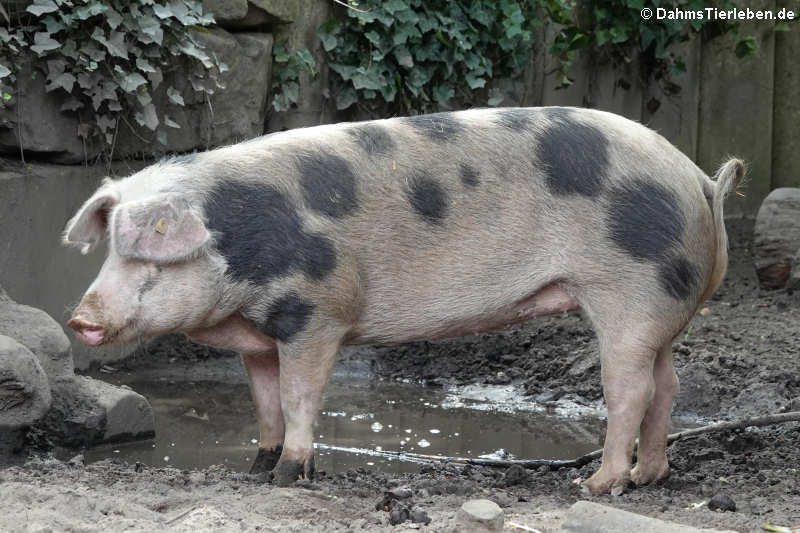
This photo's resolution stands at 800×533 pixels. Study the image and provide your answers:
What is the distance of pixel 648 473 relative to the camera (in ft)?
15.1

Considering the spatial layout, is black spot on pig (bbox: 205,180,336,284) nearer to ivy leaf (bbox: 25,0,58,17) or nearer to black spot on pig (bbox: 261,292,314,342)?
black spot on pig (bbox: 261,292,314,342)

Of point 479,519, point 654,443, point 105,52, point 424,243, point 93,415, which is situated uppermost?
point 105,52

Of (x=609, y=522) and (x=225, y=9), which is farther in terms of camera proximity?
(x=225, y=9)

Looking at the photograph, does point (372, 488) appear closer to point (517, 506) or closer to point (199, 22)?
point (517, 506)

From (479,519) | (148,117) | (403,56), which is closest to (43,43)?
(148,117)

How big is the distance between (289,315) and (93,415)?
1618 mm

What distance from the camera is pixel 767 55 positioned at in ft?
33.9

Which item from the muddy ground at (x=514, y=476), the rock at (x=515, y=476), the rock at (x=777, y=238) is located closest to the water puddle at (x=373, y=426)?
the muddy ground at (x=514, y=476)

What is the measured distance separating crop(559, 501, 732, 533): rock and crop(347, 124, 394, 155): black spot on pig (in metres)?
1.66

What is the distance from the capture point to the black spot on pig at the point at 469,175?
4406 mm

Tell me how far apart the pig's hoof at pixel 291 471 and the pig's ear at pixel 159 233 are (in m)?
0.87

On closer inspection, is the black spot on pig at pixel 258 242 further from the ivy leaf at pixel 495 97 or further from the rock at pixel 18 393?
the ivy leaf at pixel 495 97

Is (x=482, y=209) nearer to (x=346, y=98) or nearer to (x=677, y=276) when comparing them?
(x=677, y=276)

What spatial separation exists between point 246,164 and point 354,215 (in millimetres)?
441
